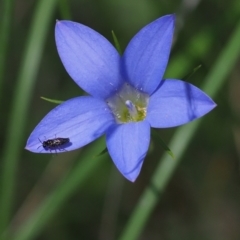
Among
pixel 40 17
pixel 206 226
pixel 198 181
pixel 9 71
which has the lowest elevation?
pixel 206 226

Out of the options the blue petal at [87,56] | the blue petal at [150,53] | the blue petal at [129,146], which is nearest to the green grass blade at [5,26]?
the blue petal at [87,56]

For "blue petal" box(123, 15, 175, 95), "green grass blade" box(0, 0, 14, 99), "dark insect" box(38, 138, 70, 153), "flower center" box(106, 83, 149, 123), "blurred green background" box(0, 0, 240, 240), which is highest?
"green grass blade" box(0, 0, 14, 99)

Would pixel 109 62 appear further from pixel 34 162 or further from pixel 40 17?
pixel 34 162

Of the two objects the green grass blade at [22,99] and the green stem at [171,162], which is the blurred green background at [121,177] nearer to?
the green grass blade at [22,99]

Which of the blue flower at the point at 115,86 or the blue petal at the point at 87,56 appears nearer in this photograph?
the blue flower at the point at 115,86

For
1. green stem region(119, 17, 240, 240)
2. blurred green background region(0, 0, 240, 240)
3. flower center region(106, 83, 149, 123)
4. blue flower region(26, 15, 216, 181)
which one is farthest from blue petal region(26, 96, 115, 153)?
blurred green background region(0, 0, 240, 240)

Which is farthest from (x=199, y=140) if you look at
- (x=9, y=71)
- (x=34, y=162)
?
(x=9, y=71)

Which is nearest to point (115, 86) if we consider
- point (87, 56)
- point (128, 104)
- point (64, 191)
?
point (128, 104)

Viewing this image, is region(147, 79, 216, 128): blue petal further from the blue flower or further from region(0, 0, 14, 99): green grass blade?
region(0, 0, 14, 99): green grass blade
